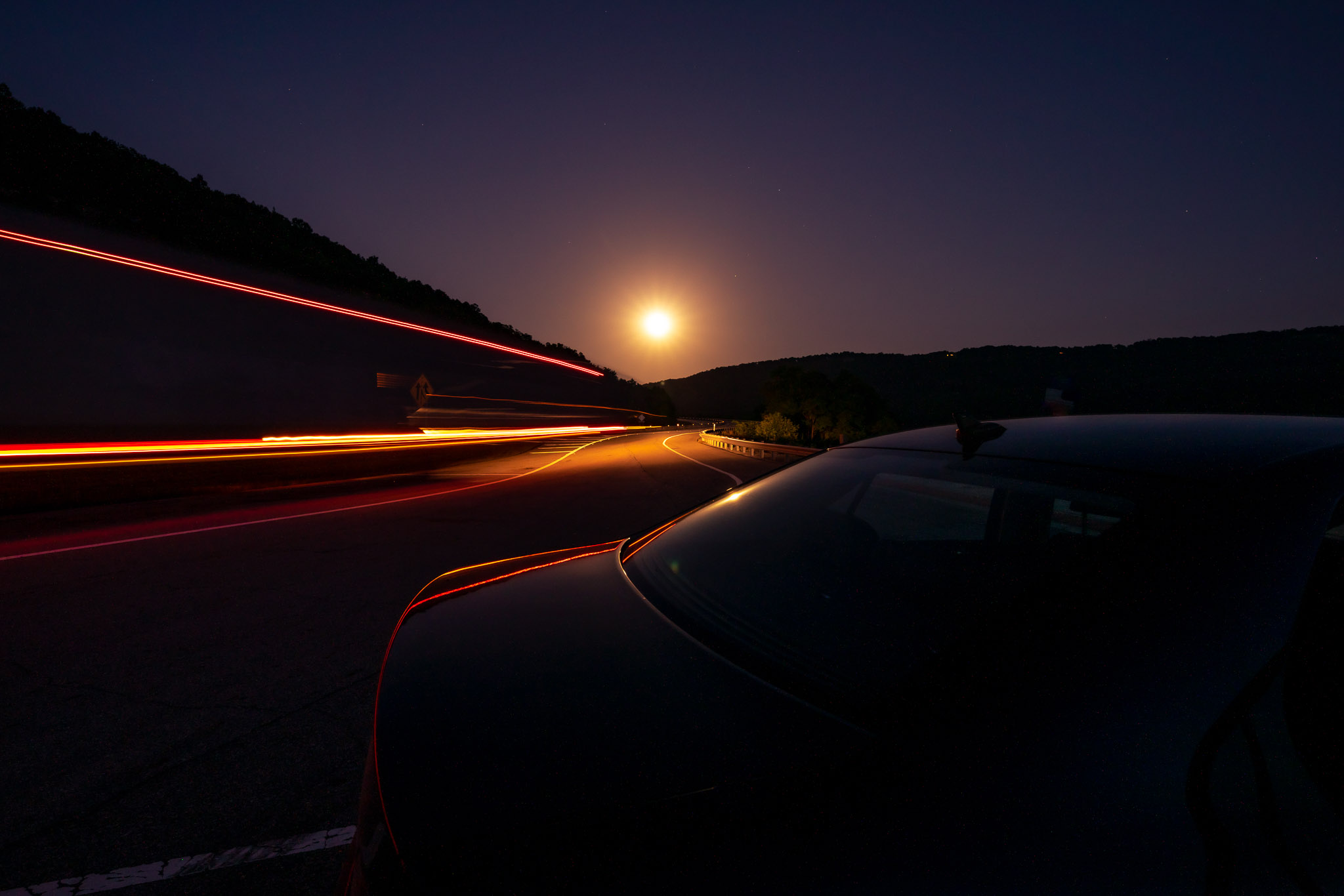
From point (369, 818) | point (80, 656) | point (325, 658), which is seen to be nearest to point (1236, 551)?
point (369, 818)

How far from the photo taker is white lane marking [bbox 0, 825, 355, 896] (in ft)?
6.54

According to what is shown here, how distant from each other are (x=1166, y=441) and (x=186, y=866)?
11.8 ft

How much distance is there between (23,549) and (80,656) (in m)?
4.74

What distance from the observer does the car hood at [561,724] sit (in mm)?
987

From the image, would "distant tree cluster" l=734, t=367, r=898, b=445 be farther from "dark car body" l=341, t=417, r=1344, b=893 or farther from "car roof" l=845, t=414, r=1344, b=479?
"dark car body" l=341, t=417, r=1344, b=893

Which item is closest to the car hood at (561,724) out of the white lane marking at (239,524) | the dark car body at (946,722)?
the dark car body at (946,722)

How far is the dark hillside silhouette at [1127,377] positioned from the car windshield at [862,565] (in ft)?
1.66

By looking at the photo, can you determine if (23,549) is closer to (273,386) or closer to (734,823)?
(734,823)

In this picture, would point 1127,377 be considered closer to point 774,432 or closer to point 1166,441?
point 774,432

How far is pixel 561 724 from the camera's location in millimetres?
1178

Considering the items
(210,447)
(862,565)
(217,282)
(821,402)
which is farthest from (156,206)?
(821,402)

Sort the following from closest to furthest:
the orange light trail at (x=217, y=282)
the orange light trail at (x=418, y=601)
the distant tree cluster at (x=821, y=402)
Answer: the orange light trail at (x=418, y=601) < the orange light trail at (x=217, y=282) < the distant tree cluster at (x=821, y=402)

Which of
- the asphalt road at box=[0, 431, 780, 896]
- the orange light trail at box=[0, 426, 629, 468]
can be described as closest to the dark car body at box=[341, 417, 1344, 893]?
the asphalt road at box=[0, 431, 780, 896]

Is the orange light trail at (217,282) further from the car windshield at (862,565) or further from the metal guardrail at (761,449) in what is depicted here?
the car windshield at (862,565)
